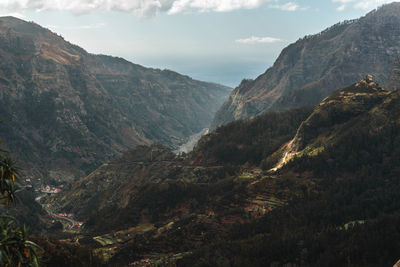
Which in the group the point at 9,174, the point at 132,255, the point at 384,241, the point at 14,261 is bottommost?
the point at 132,255

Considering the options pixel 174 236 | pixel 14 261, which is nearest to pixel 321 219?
pixel 174 236

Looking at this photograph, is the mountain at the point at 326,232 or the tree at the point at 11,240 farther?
the mountain at the point at 326,232

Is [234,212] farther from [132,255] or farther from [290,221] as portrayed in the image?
[132,255]

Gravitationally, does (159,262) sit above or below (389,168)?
below

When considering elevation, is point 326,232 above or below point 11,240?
below

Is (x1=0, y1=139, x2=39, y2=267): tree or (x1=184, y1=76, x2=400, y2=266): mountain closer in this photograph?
(x1=0, y1=139, x2=39, y2=267): tree

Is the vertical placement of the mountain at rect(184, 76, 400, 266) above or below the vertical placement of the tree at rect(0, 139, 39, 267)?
below

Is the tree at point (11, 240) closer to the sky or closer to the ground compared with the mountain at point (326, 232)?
closer to the sky

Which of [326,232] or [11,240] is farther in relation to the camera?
[326,232]
